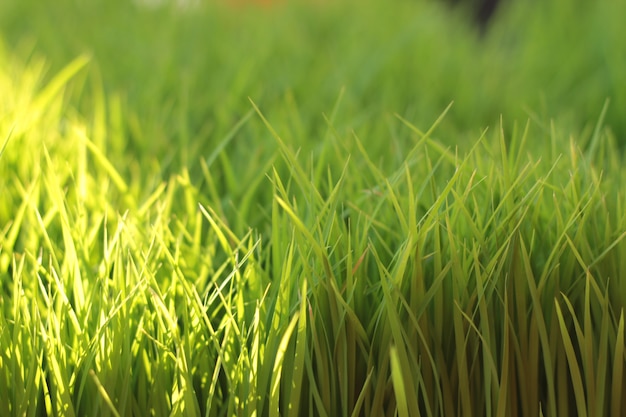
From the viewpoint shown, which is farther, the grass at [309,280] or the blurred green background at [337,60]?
the blurred green background at [337,60]

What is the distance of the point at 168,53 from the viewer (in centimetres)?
142

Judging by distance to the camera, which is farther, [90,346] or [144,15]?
[144,15]

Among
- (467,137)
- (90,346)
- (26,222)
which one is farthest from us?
(467,137)

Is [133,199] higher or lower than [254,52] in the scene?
lower

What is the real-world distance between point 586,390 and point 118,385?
393 mm

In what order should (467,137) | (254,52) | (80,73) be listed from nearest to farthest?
(467,137), (80,73), (254,52)

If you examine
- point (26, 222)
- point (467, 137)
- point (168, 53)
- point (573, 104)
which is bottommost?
point (26, 222)

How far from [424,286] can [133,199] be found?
1.23ft

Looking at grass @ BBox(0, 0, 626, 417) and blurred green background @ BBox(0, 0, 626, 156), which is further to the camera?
blurred green background @ BBox(0, 0, 626, 156)

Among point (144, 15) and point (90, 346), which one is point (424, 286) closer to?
point (90, 346)

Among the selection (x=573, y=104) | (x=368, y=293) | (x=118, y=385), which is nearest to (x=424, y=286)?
(x=368, y=293)

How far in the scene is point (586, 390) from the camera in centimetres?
62

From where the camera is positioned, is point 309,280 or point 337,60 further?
point 337,60

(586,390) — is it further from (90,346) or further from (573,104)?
(573,104)
